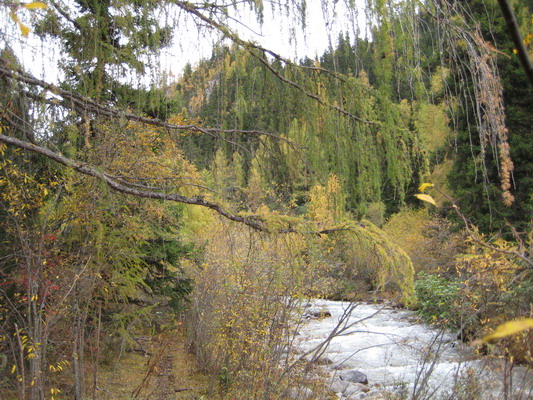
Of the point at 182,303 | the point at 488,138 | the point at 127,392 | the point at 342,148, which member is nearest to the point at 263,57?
the point at 342,148

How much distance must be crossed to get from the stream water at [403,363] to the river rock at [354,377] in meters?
0.03

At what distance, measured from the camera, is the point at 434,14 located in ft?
5.53

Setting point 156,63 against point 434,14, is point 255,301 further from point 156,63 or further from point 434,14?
point 434,14

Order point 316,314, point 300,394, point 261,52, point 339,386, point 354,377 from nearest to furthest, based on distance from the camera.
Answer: point 261,52 < point 300,394 < point 339,386 < point 354,377 < point 316,314

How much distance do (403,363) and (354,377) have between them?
1.22 m

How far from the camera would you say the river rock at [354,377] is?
26.0ft

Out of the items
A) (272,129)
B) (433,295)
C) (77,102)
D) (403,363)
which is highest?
(77,102)

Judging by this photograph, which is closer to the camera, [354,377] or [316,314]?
[354,377]

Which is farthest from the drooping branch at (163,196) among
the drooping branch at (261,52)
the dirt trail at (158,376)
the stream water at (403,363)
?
the dirt trail at (158,376)

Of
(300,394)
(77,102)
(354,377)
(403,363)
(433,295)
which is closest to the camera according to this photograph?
(77,102)

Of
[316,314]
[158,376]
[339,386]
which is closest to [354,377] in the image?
[339,386]

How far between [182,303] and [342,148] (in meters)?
7.39

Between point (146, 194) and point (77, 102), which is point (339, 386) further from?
point (77, 102)

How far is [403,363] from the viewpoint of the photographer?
28.5 feet
